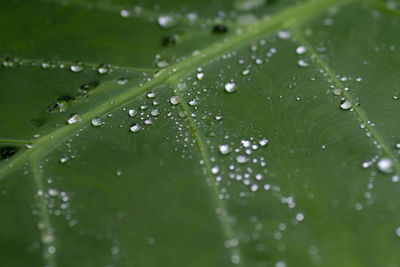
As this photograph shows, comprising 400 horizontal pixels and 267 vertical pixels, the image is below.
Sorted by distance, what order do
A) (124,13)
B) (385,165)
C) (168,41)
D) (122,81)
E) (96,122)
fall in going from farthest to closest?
(124,13) → (168,41) → (122,81) → (96,122) → (385,165)

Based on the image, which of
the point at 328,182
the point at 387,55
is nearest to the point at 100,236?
the point at 328,182

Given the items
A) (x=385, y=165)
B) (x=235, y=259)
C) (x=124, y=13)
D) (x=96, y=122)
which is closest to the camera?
(x=235, y=259)

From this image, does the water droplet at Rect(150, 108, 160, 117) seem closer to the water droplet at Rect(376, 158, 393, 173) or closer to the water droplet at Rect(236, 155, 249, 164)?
the water droplet at Rect(236, 155, 249, 164)

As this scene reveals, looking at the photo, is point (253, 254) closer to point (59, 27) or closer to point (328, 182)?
point (328, 182)

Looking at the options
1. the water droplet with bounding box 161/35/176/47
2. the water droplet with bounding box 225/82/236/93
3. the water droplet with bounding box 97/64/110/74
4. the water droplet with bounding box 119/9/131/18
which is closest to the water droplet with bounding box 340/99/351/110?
the water droplet with bounding box 225/82/236/93

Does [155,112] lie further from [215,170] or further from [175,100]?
[215,170]

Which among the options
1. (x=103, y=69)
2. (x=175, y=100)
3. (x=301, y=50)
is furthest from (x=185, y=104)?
(x=301, y=50)
